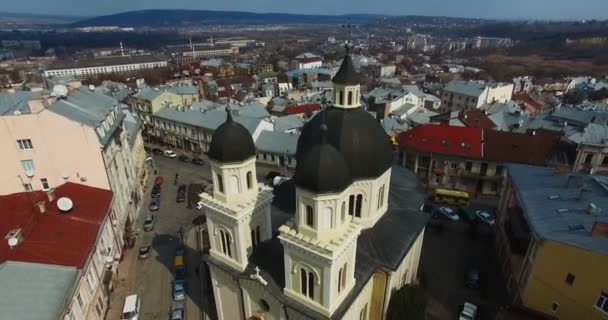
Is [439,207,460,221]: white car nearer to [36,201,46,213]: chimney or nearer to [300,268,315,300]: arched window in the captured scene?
[300,268,315,300]: arched window

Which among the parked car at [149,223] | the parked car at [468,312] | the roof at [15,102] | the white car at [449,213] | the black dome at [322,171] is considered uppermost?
the black dome at [322,171]

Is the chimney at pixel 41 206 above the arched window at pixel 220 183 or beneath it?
beneath

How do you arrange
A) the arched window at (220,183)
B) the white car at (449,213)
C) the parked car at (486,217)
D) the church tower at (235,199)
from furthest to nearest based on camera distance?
the white car at (449,213)
the parked car at (486,217)
the arched window at (220,183)
the church tower at (235,199)

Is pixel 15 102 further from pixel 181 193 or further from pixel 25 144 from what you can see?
pixel 181 193

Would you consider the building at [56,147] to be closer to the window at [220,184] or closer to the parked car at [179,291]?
the parked car at [179,291]

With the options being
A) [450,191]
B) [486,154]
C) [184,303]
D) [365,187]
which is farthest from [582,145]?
[184,303]

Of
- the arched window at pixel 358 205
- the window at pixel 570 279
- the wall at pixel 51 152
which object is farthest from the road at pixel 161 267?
the window at pixel 570 279

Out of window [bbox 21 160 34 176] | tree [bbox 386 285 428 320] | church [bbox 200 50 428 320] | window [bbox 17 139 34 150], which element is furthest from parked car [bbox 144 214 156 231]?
tree [bbox 386 285 428 320]
